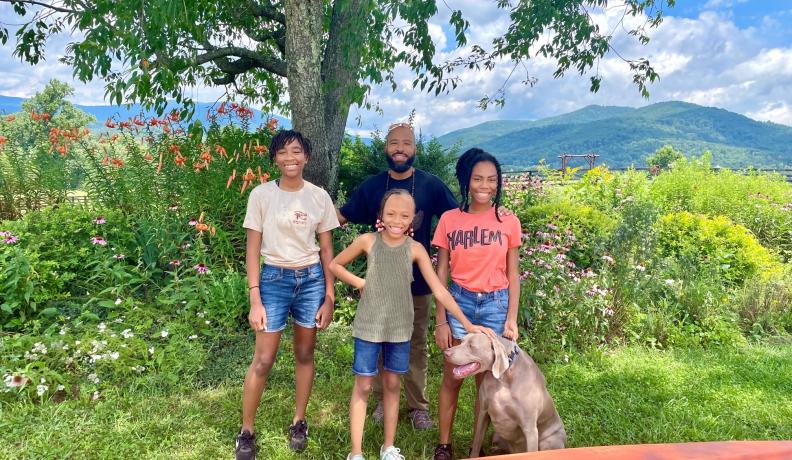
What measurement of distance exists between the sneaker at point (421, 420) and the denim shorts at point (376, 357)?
79cm

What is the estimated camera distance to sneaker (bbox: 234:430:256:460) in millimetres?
2918

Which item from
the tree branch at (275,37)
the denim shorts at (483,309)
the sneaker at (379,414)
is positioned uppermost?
the tree branch at (275,37)

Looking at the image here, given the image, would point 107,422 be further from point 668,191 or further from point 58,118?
point 58,118

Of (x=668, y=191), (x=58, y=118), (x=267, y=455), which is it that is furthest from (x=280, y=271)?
(x=58, y=118)

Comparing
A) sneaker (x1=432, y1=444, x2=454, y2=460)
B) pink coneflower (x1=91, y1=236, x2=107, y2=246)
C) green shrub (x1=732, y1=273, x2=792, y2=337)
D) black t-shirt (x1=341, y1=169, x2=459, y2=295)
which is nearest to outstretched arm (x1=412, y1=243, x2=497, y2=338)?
black t-shirt (x1=341, y1=169, x2=459, y2=295)

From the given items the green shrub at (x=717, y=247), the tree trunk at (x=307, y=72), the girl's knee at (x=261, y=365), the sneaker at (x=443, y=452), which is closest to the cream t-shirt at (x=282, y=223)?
the girl's knee at (x=261, y=365)

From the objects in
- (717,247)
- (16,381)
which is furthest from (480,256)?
(717,247)

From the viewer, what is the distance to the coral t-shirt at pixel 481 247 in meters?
2.70

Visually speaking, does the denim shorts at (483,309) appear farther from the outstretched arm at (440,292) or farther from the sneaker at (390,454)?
the sneaker at (390,454)

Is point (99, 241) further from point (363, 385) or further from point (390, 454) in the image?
point (390, 454)

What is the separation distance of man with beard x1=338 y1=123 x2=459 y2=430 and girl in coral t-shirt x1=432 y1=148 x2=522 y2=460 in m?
0.31

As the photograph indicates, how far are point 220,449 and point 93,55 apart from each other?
3.30 meters

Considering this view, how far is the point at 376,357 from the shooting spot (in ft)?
8.84

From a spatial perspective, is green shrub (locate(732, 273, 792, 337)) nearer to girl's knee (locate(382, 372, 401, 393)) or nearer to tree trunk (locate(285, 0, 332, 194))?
girl's knee (locate(382, 372, 401, 393))
